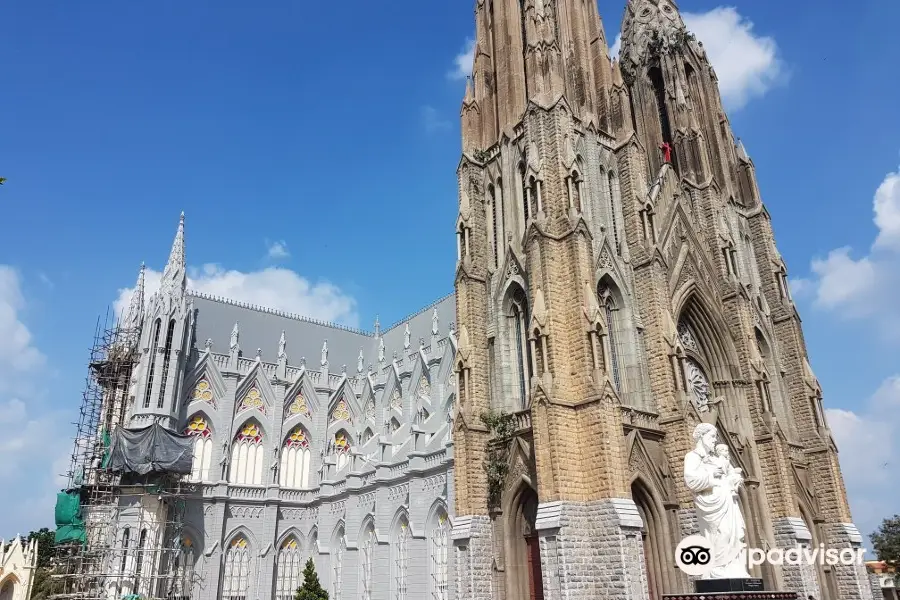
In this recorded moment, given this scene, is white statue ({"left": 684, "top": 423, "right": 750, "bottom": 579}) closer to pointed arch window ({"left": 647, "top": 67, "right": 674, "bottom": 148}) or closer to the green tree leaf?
the green tree leaf

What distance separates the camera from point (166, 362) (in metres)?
36.3

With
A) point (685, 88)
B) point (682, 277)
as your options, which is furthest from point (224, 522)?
point (685, 88)

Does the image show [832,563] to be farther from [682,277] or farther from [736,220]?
[736,220]

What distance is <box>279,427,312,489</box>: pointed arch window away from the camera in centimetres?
4059

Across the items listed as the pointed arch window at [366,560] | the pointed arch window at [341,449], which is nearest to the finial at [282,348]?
the pointed arch window at [341,449]

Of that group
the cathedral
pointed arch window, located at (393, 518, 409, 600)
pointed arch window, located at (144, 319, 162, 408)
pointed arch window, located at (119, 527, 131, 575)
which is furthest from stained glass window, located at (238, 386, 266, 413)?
pointed arch window, located at (393, 518, 409, 600)

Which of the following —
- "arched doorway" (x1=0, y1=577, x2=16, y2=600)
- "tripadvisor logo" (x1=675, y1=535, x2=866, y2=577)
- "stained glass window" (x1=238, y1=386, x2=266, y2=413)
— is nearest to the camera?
"tripadvisor logo" (x1=675, y1=535, x2=866, y2=577)

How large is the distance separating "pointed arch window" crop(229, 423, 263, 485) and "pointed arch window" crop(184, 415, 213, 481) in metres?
1.45

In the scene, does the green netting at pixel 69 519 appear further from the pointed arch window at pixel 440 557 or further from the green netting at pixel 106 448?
the pointed arch window at pixel 440 557

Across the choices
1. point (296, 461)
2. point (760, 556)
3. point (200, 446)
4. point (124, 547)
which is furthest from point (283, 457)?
point (760, 556)

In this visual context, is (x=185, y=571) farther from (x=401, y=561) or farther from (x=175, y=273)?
(x=175, y=273)

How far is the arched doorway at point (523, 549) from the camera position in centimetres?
2116

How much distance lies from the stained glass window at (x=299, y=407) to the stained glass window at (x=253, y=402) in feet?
6.06

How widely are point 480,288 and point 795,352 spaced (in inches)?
649
